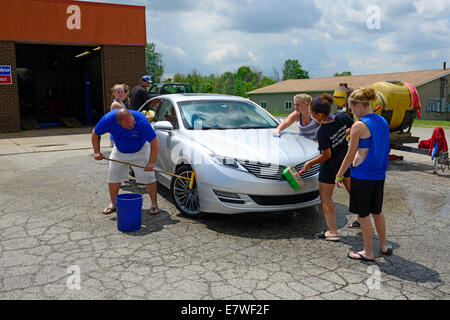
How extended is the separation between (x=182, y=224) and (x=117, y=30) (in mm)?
15540

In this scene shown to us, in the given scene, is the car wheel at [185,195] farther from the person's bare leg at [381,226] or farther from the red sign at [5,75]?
the red sign at [5,75]

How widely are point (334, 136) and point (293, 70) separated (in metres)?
105

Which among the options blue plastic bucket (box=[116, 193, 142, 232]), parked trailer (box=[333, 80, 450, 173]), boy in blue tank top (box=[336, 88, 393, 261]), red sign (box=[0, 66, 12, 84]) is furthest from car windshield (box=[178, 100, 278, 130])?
red sign (box=[0, 66, 12, 84])

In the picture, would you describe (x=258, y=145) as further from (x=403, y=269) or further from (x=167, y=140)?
(x=403, y=269)

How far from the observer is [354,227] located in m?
5.09

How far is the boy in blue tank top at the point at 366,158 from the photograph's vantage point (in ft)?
12.5

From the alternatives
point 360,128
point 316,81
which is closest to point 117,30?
point 360,128

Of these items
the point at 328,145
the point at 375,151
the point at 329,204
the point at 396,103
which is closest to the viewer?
the point at 375,151

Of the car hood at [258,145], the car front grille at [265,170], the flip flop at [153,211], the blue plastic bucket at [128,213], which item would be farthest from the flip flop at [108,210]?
the car front grille at [265,170]

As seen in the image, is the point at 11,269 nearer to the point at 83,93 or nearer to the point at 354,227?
the point at 354,227

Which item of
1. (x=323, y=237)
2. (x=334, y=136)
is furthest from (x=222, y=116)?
(x=323, y=237)

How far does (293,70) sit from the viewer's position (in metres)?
106

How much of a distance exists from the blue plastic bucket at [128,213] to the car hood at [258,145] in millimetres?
1127
